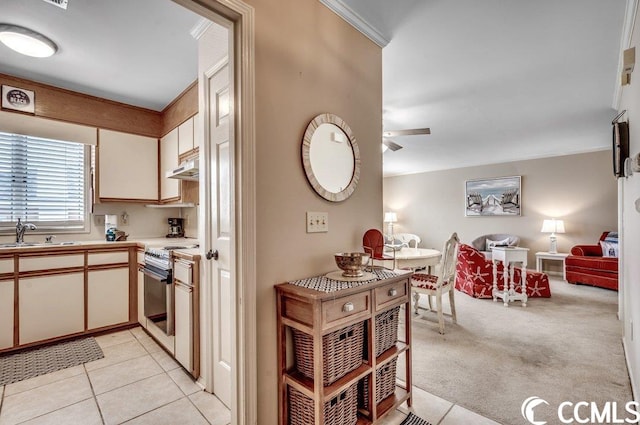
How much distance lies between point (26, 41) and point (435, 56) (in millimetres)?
3200

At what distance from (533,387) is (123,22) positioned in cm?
385

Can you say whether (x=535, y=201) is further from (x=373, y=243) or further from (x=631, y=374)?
(x=373, y=243)

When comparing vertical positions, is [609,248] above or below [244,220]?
below

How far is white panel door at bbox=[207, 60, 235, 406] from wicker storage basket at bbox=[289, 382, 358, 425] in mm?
567

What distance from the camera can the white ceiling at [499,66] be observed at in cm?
194

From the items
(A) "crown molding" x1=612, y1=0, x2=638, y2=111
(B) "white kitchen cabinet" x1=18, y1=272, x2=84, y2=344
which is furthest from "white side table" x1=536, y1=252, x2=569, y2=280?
(B) "white kitchen cabinet" x1=18, y1=272, x2=84, y2=344

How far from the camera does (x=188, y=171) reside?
105 inches

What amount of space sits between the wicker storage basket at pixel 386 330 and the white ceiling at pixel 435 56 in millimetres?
1932

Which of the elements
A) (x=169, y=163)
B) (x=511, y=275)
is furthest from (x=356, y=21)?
(x=511, y=275)

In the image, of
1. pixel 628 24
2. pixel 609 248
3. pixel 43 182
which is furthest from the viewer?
pixel 609 248

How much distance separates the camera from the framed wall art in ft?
21.2

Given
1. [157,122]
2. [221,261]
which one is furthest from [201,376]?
[157,122]

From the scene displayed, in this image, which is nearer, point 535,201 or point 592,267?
point 592,267

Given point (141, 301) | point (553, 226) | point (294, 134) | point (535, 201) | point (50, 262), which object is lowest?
point (141, 301)
